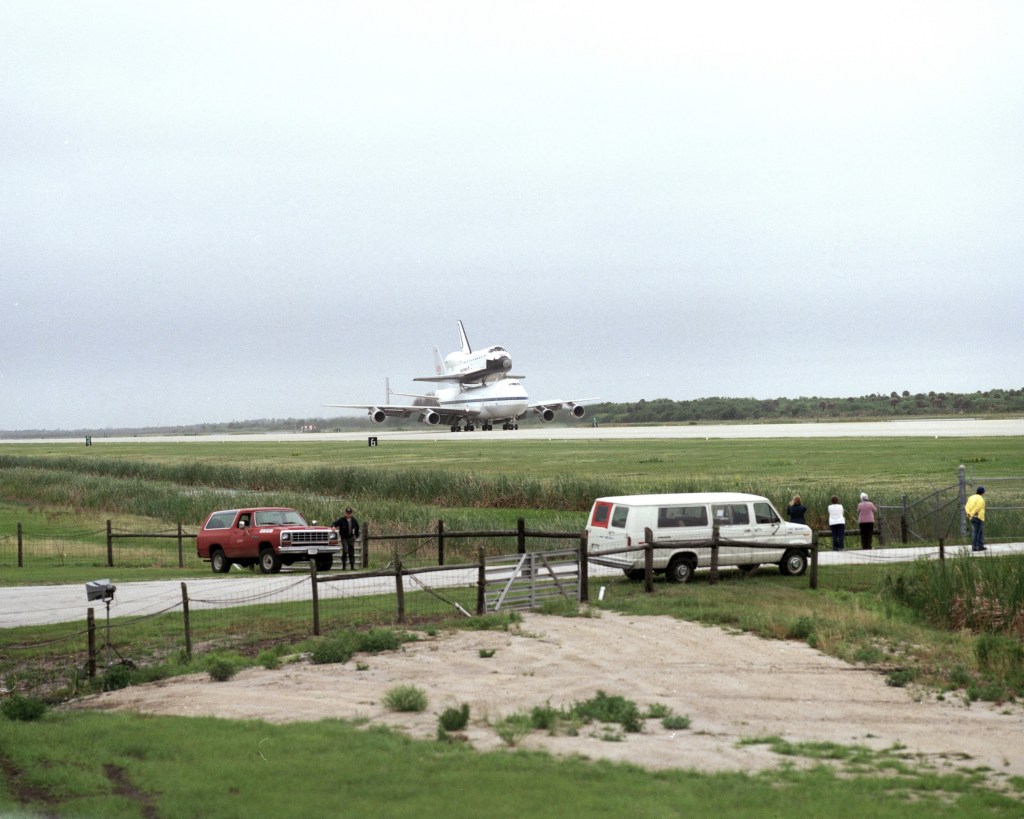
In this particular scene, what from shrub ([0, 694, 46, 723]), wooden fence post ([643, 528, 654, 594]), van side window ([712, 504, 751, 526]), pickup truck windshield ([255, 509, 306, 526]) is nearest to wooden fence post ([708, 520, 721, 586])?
van side window ([712, 504, 751, 526])

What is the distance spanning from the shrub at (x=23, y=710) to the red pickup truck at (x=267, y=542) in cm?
1651

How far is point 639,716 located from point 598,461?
54.4 m

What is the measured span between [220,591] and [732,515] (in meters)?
11.2

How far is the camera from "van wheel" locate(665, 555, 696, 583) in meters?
24.5

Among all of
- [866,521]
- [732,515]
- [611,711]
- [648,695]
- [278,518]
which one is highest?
[732,515]

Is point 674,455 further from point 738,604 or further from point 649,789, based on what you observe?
point 649,789

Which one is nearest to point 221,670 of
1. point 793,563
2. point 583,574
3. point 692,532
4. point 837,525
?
point 583,574

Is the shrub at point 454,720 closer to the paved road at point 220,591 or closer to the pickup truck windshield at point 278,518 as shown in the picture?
the paved road at point 220,591

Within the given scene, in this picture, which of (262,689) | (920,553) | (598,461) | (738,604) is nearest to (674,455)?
(598,461)

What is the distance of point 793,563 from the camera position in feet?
85.8

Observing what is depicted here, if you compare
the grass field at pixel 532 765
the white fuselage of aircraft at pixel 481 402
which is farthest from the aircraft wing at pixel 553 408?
the grass field at pixel 532 765

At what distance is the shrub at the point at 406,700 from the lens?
12969mm

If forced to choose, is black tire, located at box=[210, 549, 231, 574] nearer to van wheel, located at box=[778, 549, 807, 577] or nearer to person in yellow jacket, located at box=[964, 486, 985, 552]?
van wheel, located at box=[778, 549, 807, 577]

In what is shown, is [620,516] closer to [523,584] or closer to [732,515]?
[732,515]
